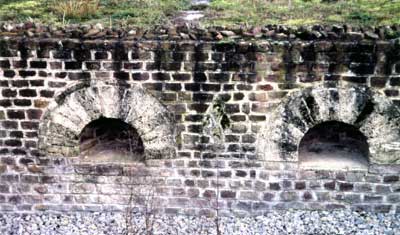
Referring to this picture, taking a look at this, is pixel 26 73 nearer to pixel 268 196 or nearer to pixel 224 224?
pixel 224 224

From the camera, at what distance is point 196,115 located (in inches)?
254

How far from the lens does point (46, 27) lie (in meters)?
6.42

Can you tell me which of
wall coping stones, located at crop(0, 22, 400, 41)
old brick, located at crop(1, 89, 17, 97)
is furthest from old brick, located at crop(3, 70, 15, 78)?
wall coping stones, located at crop(0, 22, 400, 41)

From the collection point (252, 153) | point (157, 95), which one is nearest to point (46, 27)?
point (157, 95)

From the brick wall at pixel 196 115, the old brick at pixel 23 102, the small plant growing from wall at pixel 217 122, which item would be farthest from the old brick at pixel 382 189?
the old brick at pixel 23 102

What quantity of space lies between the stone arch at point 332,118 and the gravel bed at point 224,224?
736 millimetres

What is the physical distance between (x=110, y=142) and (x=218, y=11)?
3183 mm

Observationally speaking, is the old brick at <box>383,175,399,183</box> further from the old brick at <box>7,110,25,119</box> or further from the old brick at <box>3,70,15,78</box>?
the old brick at <box>3,70,15,78</box>

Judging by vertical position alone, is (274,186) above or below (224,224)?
above

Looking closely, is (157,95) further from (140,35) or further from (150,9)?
(150,9)

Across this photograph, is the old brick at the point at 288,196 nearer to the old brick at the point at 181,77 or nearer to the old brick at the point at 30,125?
the old brick at the point at 181,77

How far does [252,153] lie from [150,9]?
3.89 m

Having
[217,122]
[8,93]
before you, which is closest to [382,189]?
[217,122]

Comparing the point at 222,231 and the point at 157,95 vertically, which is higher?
the point at 157,95
